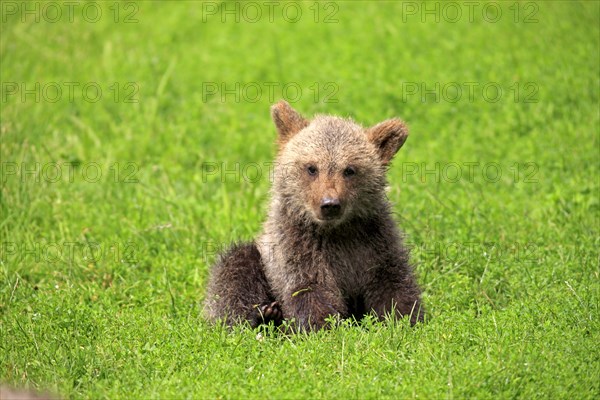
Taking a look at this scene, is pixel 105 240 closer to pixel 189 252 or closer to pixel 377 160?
pixel 189 252

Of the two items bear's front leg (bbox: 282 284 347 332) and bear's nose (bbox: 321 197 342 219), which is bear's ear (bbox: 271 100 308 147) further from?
bear's front leg (bbox: 282 284 347 332)

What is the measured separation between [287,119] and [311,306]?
168 centimetres

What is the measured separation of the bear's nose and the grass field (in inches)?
33.6

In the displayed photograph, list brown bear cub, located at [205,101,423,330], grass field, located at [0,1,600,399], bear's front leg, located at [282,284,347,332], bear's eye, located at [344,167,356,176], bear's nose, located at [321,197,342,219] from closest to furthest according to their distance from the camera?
1. grass field, located at [0,1,600,399]
2. bear's nose, located at [321,197,342,219]
3. bear's front leg, located at [282,284,347,332]
4. brown bear cub, located at [205,101,423,330]
5. bear's eye, located at [344,167,356,176]

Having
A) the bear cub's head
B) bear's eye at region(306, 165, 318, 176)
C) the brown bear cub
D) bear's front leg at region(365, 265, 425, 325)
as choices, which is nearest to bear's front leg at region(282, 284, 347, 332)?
the brown bear cub

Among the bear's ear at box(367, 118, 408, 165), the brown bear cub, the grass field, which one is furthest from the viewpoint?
the bear's ear at box(367, 118, 408, 165)

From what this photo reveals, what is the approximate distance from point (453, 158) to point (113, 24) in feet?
21.2

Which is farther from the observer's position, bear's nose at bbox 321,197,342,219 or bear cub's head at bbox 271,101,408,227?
bear cub's head at bbox 271,101,408,227

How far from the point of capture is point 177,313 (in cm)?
784

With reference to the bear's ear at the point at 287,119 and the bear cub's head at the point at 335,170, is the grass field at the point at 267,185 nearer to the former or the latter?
the bear cub's head at the point at 335,170

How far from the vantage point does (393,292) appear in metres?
7.38

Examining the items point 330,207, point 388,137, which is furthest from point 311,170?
point 388,137

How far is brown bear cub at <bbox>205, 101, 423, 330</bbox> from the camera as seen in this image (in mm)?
7297

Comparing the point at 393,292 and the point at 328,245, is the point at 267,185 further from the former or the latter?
the point at 393,292
